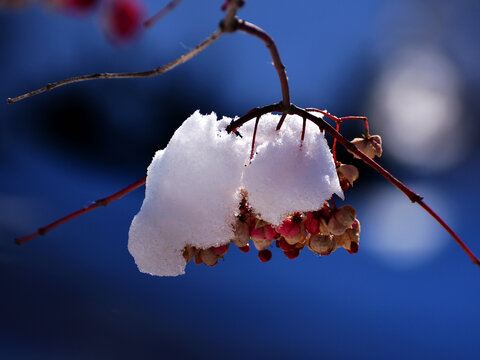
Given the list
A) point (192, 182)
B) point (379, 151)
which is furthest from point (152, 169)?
point (379, 151)

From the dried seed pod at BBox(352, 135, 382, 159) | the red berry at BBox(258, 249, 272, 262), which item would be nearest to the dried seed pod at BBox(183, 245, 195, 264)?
the red berry at BBox(258, 249, 272, 262)

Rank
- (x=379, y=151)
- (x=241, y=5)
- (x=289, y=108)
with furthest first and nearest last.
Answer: (x=379, y=151), (x=289, y=108), (x=241, y=5)

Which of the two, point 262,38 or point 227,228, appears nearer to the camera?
point 262,38

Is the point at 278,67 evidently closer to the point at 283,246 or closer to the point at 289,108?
the point at 289,108

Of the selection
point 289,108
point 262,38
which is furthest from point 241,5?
point 289,108

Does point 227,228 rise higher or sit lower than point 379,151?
lower

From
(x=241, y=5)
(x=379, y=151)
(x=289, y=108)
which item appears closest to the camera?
(x=241, y=5)
